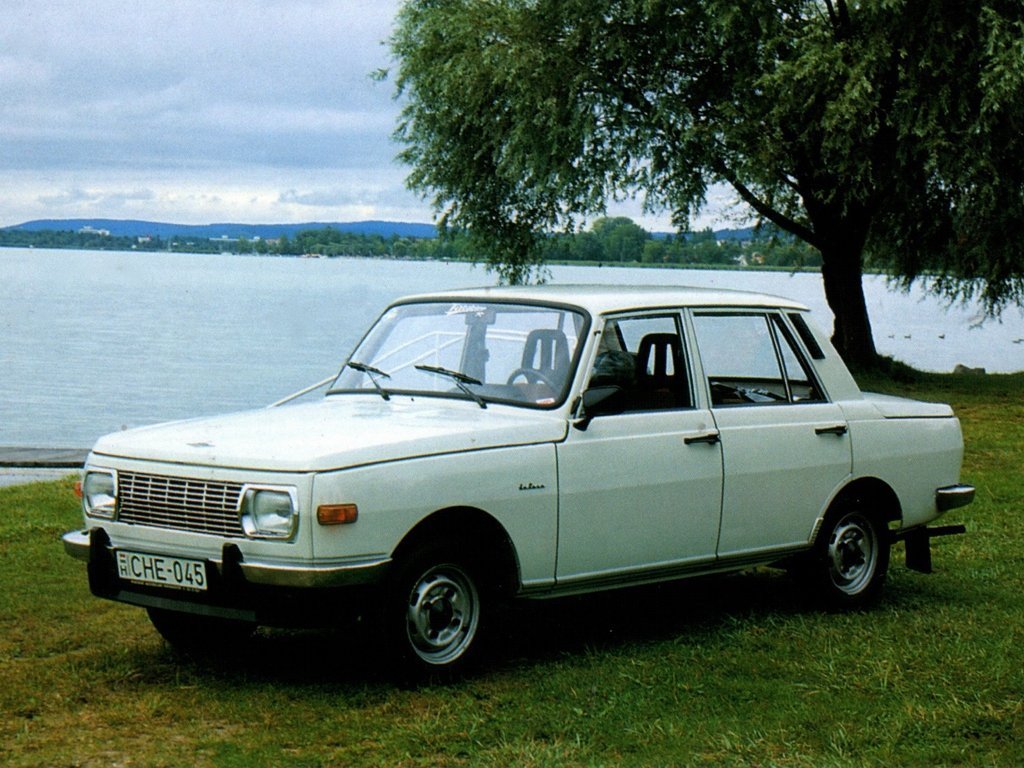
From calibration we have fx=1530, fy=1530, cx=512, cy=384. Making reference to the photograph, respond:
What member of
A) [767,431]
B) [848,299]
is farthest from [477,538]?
[848,299]

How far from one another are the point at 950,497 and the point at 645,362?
2.40 m

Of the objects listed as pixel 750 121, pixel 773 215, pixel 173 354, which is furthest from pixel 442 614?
pixel 173 354

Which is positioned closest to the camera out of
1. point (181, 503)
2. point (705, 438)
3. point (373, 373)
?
point (181, 503)

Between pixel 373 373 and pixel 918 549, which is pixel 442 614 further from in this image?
pixel 918 549

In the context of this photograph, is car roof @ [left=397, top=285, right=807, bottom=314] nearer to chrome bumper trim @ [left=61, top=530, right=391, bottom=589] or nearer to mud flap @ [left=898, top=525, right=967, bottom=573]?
mud flap @ [left=898, top=525, right=967, bottom=573]

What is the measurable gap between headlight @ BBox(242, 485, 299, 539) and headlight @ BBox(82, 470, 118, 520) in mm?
832

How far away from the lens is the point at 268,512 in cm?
652

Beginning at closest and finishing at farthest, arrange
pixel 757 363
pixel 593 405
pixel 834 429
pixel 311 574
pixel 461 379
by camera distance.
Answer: pixel 311 574 < pixel 593 405 < pixel 461 379 < pixel 834 429 < pixel 757 363

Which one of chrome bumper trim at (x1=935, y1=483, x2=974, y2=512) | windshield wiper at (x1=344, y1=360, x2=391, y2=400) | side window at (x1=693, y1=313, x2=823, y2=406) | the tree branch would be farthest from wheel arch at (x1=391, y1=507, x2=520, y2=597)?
the tree branch

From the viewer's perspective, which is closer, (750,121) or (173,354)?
(750,121)

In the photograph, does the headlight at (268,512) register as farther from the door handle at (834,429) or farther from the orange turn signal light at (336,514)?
the door handle at (834,429)

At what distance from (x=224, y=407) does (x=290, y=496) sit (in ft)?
93.8

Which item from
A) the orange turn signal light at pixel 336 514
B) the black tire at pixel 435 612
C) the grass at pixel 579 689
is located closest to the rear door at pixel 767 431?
the grass at pixel 579 689

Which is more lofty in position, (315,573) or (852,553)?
(315,573)
